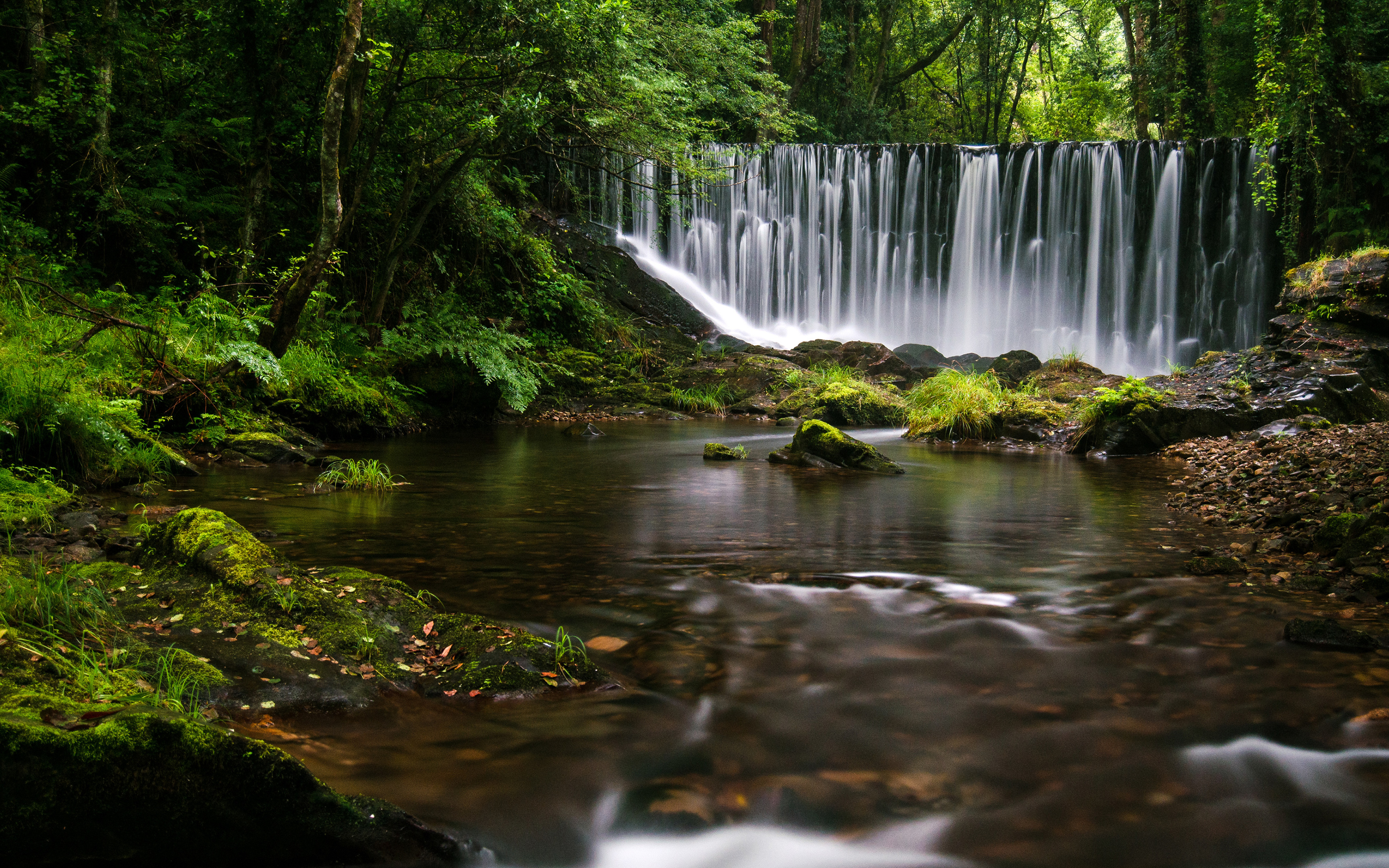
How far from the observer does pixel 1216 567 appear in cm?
468

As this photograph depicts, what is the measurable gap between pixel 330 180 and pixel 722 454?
549cm

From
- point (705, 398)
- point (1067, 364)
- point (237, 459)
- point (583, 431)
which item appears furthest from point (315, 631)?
point (1067, 364)

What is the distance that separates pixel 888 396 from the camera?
17.4 m

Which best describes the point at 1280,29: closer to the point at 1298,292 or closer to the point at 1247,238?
the point at 1298,292

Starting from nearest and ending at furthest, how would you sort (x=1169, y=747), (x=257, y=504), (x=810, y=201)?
1. (x=1169, y=747)
2. (x=257, y=504)
3. (x=810, y=201)

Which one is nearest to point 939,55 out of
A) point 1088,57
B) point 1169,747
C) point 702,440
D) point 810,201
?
point 1088,57

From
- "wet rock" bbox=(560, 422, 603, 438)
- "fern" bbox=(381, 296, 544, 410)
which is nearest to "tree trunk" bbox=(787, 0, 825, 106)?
"wet rock" bbox=(560, 422, 603, 438)

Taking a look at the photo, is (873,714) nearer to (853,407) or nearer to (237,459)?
(237,459)

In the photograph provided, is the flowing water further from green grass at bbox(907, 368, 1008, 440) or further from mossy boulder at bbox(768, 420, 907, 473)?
green grass at bbox(907, 368, 1008, 440)

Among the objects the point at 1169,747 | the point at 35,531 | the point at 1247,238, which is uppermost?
the point at 1247,238

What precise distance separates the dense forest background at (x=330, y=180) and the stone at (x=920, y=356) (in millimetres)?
8009

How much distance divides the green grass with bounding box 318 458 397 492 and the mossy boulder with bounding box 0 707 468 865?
559 centimetres

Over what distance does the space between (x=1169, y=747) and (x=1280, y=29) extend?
13.7 metres

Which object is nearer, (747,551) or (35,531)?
(35,531)
